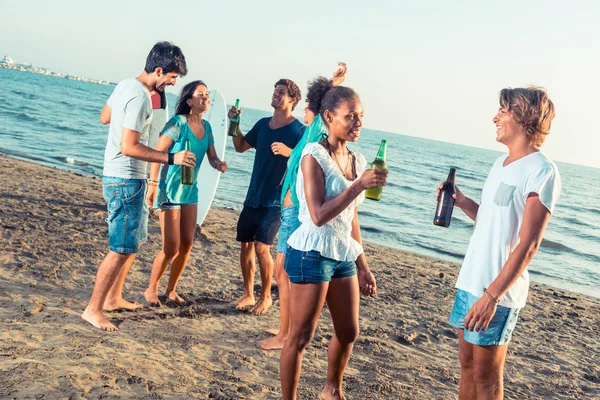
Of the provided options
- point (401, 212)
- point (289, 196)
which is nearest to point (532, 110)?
point (289, 196)

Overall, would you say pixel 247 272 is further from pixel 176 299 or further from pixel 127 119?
pixel 127 119

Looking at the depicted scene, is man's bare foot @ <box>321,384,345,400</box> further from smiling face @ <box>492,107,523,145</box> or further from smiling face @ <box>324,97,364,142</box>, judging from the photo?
smiling face @ <box>492,107,523,145</box>

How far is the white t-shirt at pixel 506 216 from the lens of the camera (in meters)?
2.45

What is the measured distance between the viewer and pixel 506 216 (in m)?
2.54

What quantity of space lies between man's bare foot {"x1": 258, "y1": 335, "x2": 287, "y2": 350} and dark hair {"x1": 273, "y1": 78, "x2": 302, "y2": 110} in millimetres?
2020

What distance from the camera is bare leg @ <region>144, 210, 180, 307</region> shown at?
15.6 ft

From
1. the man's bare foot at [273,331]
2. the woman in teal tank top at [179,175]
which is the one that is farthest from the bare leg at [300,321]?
the woman in teal tank top at [179,175]

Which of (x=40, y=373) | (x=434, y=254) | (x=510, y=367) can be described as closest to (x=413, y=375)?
(x=510, y=367)

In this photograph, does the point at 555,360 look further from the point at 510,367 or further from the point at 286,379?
the point at 286,379

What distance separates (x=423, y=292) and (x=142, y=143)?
4.35 m

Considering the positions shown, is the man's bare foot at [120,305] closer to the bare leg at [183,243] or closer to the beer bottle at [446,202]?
the bare leg at [183,243]

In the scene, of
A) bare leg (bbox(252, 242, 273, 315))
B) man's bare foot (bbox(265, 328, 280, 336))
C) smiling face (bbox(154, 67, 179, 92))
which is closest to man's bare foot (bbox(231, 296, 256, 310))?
bare leg (bbox(252, 242, 273, 315))

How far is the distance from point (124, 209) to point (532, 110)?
2856 millimetres

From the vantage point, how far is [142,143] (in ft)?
13.9
